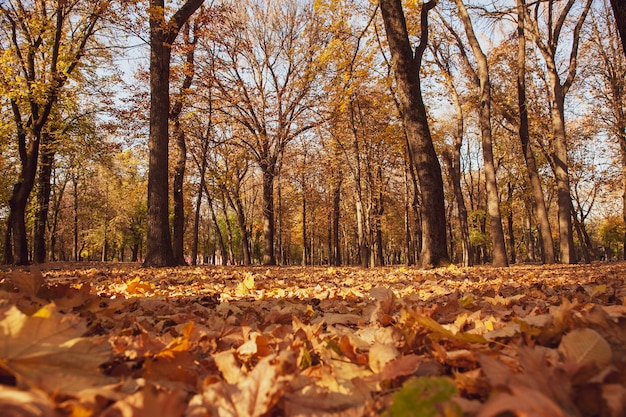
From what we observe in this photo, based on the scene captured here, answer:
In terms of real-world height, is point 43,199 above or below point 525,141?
below

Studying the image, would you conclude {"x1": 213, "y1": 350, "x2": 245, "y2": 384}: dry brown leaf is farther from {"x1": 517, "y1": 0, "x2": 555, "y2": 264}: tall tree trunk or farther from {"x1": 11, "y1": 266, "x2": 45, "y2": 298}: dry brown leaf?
{"x1": 517, "y1": 0, "x2": 555, "y2": 264}: tall tree trunk

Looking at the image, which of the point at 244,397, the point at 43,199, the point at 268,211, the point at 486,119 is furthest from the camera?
the point at 43,199

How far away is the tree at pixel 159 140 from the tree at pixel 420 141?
17.8 ft

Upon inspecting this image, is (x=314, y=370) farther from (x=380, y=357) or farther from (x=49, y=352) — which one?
(x=49, y=352)

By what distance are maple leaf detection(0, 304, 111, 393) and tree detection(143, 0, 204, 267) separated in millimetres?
8994

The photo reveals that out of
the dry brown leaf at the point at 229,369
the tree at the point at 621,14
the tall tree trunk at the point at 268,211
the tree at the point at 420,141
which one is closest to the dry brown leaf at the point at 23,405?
the dry brown leaf at the point at 229,369

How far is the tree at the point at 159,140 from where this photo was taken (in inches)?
372

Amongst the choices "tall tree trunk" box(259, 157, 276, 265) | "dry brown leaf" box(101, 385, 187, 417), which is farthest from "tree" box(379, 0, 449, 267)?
"tall tree trunk" box(259, 157, 276, 265)

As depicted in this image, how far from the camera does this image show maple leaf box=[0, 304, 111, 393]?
32.6 inches

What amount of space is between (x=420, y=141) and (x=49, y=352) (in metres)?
8.27

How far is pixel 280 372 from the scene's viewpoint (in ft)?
3.49

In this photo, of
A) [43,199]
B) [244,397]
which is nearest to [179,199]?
[43,199]

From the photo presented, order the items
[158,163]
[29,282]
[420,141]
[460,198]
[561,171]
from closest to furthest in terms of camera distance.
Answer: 1. [29,282]
2. [420,141]
3. [158,163]
4. [561,171]
5. [460,198]

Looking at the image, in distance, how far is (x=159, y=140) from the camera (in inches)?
389
